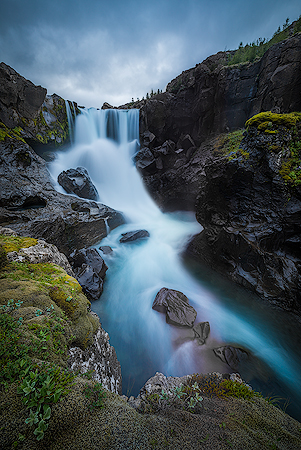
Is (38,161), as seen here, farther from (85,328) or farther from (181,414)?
(181,414)

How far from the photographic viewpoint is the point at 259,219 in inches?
285

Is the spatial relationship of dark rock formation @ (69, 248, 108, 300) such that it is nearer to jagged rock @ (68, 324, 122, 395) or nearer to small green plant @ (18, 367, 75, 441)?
A: jagged rock @ (68, 324, 122, 395)

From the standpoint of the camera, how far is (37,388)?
143 cm

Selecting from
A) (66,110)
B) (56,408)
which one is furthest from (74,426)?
(66,110)

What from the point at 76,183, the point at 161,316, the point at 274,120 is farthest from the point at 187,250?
the point at 76,183

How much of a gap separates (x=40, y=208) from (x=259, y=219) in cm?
1160

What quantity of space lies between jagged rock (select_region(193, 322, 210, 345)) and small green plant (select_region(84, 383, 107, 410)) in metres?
4.74

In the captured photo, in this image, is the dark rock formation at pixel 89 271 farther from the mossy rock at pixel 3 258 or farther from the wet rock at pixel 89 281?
the mossy rock at pixel 3 258

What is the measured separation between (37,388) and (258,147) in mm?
9560

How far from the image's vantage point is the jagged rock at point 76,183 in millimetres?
13031

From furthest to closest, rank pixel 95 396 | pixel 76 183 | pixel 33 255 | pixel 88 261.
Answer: pixel 76 183
pixel 88 261
pixel 33 255
pixel 95 396

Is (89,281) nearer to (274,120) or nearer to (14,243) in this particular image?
(14,243)

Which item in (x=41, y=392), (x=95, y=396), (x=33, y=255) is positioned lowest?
(x=95, y=396)

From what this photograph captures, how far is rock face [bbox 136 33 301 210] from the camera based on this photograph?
1035 centimetres
